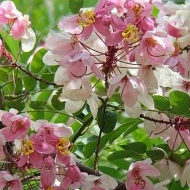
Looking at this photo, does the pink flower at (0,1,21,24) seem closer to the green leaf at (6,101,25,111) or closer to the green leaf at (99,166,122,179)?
the green leaf at (6,101,25,111)

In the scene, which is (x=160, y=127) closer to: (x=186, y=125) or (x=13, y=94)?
(x=186, y=125)

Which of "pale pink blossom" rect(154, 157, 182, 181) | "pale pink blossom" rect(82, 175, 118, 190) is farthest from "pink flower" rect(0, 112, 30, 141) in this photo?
"pale pink blossom" rect(154, 157, 182, 181)

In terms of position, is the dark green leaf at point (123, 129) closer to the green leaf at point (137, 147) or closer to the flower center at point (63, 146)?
the green leaf at point (137, 147)

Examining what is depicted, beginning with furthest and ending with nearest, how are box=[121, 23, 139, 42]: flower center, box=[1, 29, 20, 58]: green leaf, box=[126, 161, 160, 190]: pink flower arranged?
box=[1, 29, 20, 58]: green leaf, box=[126, 161, 160, 190]: pink flower, box=[121, 23, 139, 42]: flower center

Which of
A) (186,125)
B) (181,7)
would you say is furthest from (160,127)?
(181,7)

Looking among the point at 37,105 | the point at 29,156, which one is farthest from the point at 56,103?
the point at 29,156

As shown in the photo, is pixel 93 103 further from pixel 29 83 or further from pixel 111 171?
pixel 111 171

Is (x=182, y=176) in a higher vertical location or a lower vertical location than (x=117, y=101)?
lower
